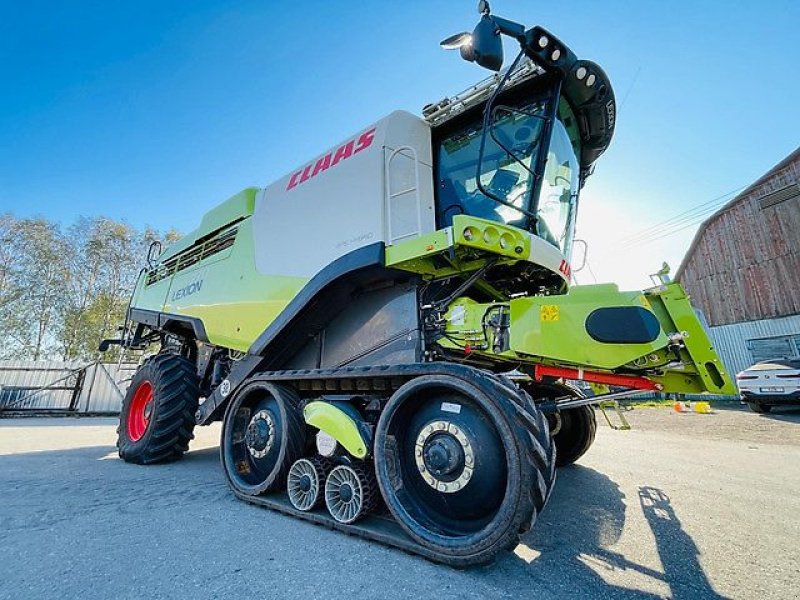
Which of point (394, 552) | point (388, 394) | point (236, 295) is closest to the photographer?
point (394, 552)

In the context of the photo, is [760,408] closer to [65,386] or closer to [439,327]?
[439,327]

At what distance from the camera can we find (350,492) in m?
2.57

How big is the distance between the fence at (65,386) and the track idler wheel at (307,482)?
13.8 metres

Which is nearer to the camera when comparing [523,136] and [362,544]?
[362,544]

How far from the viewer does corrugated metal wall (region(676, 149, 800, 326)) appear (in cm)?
1772

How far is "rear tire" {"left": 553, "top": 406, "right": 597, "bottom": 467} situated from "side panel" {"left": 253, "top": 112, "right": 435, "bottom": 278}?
2.87 metres

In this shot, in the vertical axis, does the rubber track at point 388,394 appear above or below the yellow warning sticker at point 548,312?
Answer: below

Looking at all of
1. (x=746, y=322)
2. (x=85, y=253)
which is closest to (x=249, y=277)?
(x=746, y=322)

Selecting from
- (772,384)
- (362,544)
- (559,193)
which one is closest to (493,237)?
(559,193)

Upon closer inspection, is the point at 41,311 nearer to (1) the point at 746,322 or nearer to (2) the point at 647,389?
(2) the point at 647,389

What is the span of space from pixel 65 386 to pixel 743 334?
2742cm

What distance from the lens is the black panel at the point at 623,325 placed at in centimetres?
233

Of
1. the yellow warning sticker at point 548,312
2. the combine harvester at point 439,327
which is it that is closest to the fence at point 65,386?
the combine harvester at point 439,327

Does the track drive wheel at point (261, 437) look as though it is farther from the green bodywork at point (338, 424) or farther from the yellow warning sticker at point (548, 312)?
the yellow warning sticker at point (548, 312)
